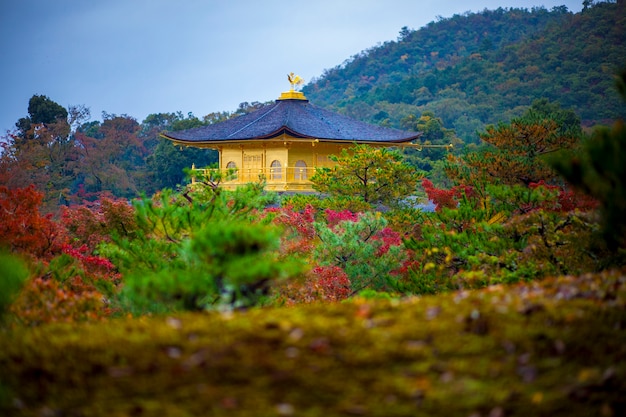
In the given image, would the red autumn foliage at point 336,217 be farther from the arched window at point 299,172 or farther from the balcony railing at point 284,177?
the arched window at point 299,172

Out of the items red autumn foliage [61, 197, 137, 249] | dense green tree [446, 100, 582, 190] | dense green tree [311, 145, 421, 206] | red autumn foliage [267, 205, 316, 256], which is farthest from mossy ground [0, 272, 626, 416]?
Answer: dense green tree [311, 145, 421, 206]

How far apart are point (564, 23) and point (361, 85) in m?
19.5

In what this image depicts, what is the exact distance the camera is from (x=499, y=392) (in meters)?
4.54

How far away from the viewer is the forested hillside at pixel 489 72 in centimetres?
4841

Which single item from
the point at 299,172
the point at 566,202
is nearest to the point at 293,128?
the point at 299,172

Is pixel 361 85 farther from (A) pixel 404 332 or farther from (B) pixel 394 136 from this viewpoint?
(A) pixel 404 332

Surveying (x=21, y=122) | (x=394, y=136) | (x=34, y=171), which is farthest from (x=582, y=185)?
(x=21, y=122)

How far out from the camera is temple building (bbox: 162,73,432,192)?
26.9 m

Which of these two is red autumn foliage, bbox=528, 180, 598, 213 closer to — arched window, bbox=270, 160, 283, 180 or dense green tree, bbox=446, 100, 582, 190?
dense green tree, bbox=446, 100, 582, 190

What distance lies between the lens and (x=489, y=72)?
188 ft

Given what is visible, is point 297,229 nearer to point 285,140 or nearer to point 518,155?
point 518,155

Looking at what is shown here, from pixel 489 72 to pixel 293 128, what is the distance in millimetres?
33902

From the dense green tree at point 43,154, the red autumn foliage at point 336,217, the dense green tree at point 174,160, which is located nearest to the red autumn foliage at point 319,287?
the red autumn foliage at point 336,217

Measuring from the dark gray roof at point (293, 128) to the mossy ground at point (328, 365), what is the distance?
21.0 metres
